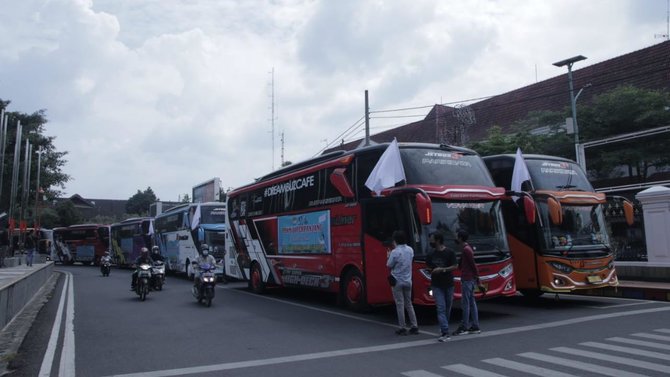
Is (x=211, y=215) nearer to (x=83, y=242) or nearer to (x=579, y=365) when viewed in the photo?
(x=579, y=365)

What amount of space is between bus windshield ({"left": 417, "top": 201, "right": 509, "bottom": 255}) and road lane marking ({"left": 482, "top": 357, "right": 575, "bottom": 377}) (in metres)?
3.14

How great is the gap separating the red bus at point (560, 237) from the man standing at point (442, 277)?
341cm

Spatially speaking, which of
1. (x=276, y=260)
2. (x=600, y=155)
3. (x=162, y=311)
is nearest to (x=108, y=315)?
(x=162, y=311)

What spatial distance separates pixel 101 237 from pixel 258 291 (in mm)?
29279

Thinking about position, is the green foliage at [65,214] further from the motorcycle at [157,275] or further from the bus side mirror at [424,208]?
the bus side mirror at [424,208]

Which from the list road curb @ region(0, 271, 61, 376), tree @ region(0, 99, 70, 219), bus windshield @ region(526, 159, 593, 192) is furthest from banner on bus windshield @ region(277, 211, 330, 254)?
tree @ region(0, 99, 70, 219)

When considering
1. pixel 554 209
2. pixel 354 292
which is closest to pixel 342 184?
pixel 354 292

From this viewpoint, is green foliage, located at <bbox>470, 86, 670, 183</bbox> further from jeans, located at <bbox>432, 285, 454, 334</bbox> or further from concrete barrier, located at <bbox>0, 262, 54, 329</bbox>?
concrete barrier, located at <bbox>0, 262, 54, 329</bbox>

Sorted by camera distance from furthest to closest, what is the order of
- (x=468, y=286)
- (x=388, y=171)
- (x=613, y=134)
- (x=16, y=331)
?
(x=613, y=134) < (x=388, y=171) < (x=16, y=331) < (x=468, y=286)

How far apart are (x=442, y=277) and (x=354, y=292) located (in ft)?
11.6

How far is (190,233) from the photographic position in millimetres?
24125

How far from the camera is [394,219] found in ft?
35.6

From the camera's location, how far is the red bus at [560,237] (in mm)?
12023

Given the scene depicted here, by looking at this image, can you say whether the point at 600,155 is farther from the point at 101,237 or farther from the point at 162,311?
the point at 101,237
